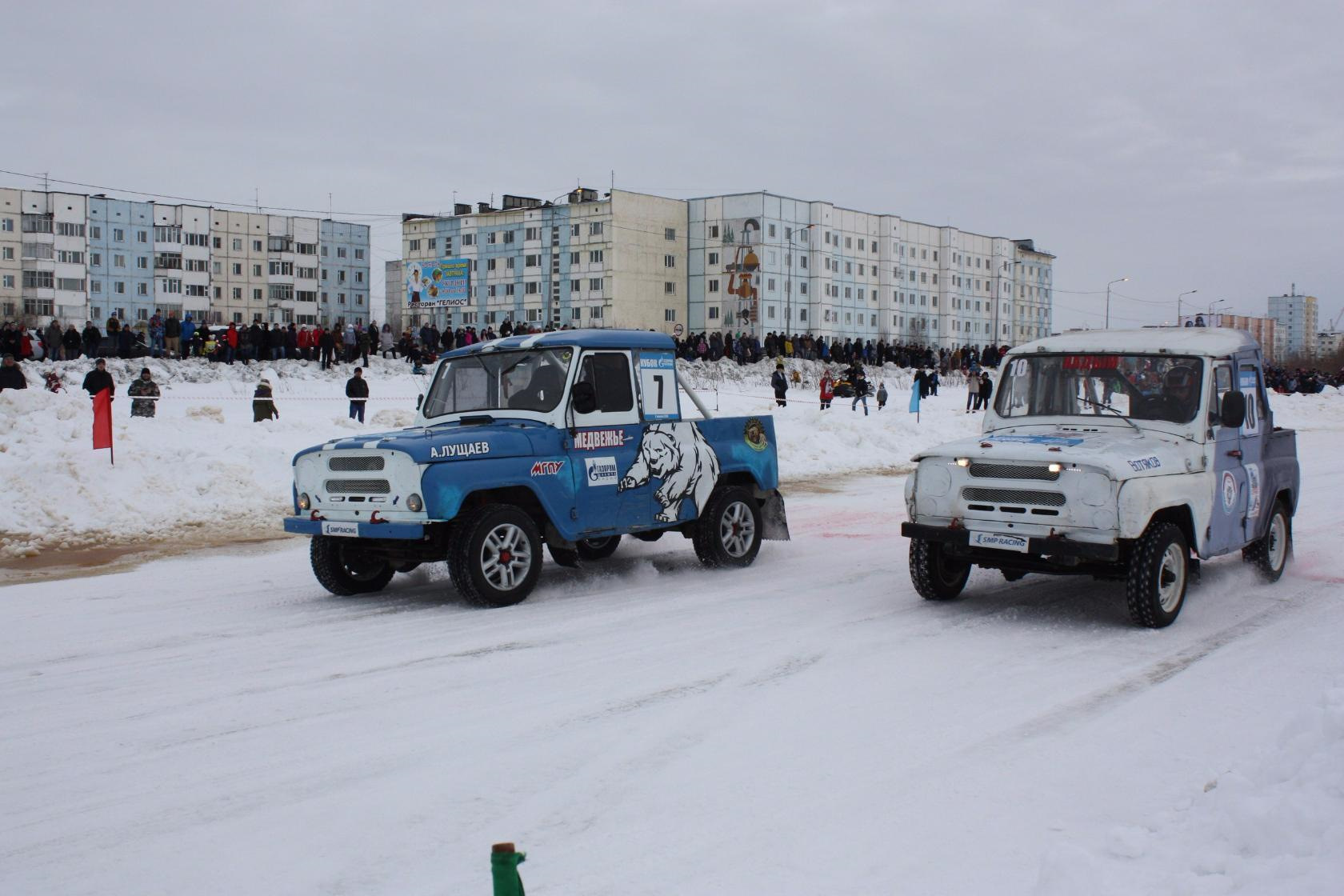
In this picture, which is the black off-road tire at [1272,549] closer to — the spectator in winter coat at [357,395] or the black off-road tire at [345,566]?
the black off-road tire at [345,566]

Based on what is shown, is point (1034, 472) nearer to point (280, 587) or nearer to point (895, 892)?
point (895, 892)

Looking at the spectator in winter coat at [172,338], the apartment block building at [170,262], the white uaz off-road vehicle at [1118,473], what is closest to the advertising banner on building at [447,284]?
the spectator in winter coat at [172,338]

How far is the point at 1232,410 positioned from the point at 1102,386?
3.16 feet

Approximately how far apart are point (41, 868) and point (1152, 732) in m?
4.98

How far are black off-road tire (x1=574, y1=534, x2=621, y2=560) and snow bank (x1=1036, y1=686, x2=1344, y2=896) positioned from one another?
7.28m

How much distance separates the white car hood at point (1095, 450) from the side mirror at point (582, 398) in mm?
2774

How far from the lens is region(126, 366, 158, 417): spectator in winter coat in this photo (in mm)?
19859

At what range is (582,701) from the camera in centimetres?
645

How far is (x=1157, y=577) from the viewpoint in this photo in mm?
7961

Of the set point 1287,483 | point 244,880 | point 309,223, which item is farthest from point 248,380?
point 309,223

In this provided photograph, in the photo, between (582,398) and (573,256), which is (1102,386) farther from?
(573,256)

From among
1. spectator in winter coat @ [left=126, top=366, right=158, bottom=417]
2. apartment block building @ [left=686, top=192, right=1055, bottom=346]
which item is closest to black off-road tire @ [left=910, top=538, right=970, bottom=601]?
spectator in winter coat @ [left=126, top=366, right=158, bottom=417]

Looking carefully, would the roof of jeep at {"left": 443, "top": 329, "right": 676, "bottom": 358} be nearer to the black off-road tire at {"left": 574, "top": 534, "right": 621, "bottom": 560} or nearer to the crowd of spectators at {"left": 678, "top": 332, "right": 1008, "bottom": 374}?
the black off-road tire at {"left": 574, "top": 534, "right": 621, "bottom": 560}

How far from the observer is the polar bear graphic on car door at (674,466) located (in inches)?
405
